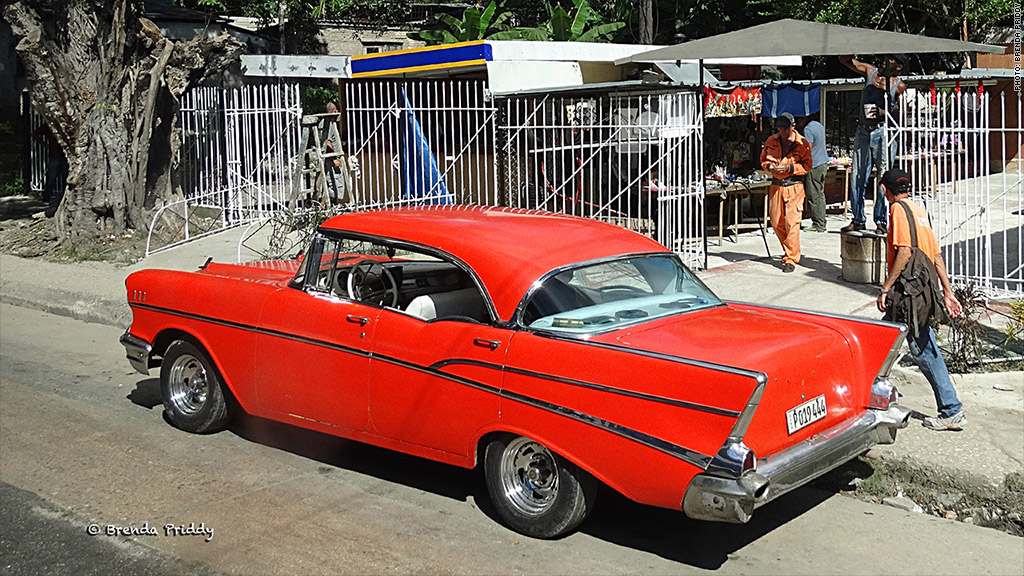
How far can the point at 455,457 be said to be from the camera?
555cm

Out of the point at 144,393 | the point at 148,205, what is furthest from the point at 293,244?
the point at 144,393


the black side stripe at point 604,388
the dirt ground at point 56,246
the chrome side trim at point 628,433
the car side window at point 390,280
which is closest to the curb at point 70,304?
the dirt ground at point 56,246

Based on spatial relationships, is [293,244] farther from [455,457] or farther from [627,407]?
[627,407]

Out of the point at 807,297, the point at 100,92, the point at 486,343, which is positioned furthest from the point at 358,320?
the point at 100,92

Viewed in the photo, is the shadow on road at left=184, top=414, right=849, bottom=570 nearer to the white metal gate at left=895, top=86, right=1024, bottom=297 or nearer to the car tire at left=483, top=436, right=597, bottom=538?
the car tire at left=483, top=436, right=597, bottom=538

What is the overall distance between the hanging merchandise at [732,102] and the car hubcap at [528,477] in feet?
30.0

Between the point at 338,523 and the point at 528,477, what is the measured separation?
107 centimetres

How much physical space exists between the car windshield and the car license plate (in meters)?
0.91

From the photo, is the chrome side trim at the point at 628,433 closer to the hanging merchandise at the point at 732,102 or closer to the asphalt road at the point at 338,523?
the asphalt road at the point at 338,523

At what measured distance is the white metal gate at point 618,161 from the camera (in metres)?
11.7

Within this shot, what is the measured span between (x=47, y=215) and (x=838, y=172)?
13.3 metres

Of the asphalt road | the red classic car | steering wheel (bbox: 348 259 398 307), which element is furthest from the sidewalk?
steering wheel (bbox: 348 259 398 307)

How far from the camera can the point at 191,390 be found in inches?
Result: 283

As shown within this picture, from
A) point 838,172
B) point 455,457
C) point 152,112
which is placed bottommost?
point 455,457
